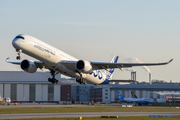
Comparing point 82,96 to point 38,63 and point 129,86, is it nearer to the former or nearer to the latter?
point 129,86

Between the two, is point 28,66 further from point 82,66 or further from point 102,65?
point 102,65

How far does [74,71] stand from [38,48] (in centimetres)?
893

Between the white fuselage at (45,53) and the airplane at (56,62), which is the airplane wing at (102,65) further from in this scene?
the white fuselage at (45,53)

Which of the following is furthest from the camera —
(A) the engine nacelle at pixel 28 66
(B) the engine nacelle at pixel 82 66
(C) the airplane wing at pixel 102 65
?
(A) the engine nacelle at pixel 28 66

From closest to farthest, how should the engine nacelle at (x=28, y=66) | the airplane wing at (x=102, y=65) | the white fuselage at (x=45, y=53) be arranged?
1. the white fuselage at (x=45, y=53)
2. the airplane wing at (x=102, y=65)
3. the engine nacelle at (x=28, y=66)

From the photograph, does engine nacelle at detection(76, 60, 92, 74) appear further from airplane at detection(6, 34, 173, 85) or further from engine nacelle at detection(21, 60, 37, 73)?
engine nacelle at detection(21, 60, 37, 73)

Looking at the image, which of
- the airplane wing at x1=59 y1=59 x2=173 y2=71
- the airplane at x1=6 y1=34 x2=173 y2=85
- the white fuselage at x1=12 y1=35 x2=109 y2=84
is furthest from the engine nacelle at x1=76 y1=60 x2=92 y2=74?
the white fuselage at x1=12 y1=35 x2=109 y2=84

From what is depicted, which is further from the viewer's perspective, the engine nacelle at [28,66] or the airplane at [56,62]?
the engine nacelle at [28,66]

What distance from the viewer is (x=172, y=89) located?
480 ft

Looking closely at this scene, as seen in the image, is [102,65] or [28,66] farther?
[102,65]

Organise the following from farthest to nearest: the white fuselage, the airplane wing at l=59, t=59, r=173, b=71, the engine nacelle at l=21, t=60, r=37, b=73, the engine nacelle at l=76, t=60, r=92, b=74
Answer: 1. the engine nacelle at l=21, t=60, r=37, b=73
2. the engine nacelle at l=76, t=60, r=92, b=74
3. the airplane wing at l=59, t=59, r=173, b=71
4. the white fuselage

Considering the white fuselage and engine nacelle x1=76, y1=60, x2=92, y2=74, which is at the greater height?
the white fuselage

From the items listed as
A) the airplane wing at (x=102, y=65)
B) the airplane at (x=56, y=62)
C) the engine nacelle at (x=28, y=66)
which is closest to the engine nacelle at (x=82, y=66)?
the airplane at (x=56, y=62)

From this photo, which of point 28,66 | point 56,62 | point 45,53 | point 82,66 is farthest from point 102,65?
point 28,66
